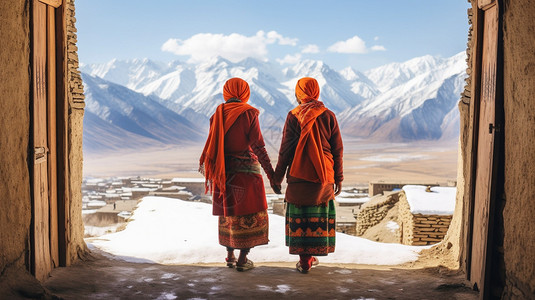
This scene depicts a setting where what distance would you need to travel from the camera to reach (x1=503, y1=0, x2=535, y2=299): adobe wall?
9.48ft

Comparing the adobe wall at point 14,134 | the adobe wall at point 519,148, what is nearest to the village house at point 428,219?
the adobe wall at point 519,148

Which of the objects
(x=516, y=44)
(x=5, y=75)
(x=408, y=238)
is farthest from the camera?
(x=408, y=238)

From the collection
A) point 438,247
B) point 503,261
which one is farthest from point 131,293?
point 438,247

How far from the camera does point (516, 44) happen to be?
3104 millimetres

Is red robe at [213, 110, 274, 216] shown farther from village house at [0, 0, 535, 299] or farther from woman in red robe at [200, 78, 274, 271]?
village house at [0, 0, 535, 299]

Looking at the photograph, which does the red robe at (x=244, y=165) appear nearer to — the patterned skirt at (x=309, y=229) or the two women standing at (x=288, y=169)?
the two women standing at (x=288, y=169)

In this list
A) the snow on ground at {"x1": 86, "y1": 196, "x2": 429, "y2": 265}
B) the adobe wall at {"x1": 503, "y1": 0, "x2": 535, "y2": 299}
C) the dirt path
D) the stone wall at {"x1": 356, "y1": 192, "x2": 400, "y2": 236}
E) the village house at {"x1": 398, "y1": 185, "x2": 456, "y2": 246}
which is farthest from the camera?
the stone wall at {"x1": 356, "y1": 192, "x2": 400, "y2": 236}

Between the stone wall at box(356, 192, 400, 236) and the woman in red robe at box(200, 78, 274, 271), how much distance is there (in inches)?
443

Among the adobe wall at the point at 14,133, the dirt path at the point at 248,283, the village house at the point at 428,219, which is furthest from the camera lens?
the village house at the point at 428,219

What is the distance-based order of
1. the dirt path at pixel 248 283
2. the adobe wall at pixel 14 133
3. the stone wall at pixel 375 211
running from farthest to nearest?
the stone wall at pixel 375 211, the dirt path at pixel 248 283, the adobe wall at pixel 14 133

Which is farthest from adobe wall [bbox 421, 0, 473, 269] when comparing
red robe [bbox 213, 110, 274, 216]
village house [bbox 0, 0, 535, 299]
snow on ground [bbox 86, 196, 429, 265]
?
red robe [bbox 213, 110, 274, 216]

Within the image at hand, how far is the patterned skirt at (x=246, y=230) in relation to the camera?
4.61 metres

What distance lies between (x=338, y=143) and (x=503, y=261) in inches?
66.5

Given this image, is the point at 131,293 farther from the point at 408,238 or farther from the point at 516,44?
the point at 408,238
